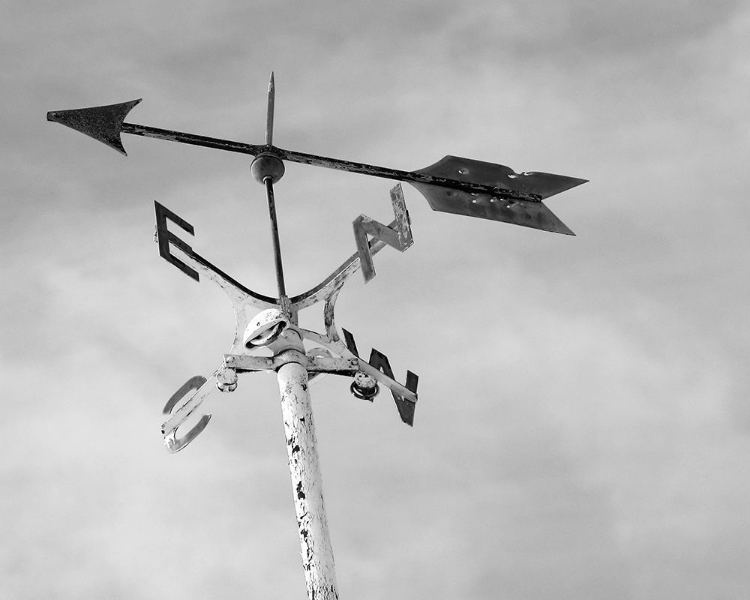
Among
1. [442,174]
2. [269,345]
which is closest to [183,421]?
[269,345]

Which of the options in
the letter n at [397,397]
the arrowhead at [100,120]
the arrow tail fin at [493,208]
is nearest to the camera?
the letter n at [397,397]

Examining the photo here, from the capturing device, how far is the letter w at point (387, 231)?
6223 millimetres

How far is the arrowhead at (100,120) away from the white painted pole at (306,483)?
213cm

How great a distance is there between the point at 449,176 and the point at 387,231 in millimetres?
1270

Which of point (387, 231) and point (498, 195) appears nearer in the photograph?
point (387, 231)

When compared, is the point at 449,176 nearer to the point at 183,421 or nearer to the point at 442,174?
the point at 442,174

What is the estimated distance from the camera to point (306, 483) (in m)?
5.29

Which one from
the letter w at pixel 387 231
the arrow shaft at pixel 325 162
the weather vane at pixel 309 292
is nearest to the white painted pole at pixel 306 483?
the weather vane at pixel 309 292

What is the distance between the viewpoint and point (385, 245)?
639 centimetres

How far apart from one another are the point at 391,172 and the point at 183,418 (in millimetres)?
2256

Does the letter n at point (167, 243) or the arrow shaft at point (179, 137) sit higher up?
the arrow shaft at point (179, 137)

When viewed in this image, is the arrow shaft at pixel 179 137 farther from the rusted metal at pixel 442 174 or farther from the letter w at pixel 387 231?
the letter w at pixel 387 231

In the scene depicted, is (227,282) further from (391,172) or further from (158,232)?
(391,172)

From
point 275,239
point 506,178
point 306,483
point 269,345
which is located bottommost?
point 306,483
